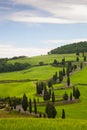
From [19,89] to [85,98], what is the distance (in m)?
48.4

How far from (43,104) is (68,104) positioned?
34.3 ft

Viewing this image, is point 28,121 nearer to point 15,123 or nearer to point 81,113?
point 15,123

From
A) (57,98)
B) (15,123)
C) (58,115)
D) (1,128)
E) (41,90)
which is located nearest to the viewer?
(1,128)

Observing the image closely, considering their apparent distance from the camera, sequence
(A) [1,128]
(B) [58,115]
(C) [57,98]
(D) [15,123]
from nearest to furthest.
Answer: (A) [1,128] < (D) [15,123] < (B) [58,115] < (C) [57,98]

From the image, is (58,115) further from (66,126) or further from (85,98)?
(66,126)

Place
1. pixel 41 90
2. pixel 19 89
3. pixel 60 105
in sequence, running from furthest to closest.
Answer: pixel 19 89 → pixel 41 90 → pixel 60 105

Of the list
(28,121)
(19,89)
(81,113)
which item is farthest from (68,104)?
(28,121)

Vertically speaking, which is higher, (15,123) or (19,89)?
(15,123)

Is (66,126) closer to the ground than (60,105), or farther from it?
farther from it

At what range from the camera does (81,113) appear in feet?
373

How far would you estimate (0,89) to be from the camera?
619ft

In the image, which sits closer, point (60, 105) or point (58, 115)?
point (58, 115)

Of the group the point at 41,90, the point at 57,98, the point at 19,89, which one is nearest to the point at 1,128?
the point at 57,98

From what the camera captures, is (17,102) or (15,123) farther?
(17,102)
